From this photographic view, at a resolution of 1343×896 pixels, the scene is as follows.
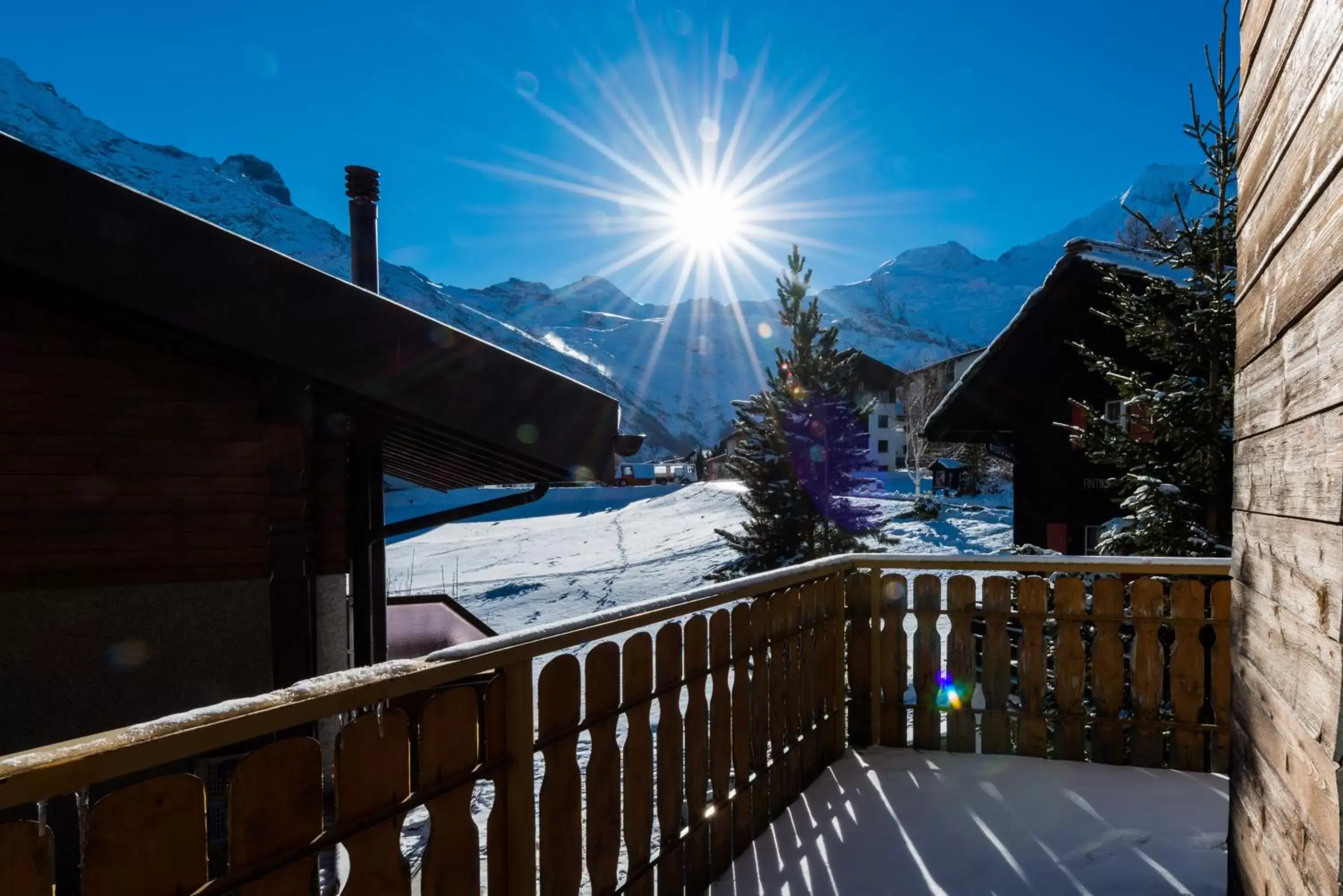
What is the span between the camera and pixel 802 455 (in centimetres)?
1413

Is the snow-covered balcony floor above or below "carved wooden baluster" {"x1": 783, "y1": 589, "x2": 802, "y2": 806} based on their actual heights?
below

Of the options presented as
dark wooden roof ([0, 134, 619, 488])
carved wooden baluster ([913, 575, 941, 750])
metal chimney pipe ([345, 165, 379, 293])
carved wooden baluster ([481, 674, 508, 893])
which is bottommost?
carved wooden baluster ([913, 575, 941, 750])

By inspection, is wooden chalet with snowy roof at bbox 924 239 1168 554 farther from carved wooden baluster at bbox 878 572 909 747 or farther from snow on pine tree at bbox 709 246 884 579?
carved wooden baluster at bbox 878 572 909 747

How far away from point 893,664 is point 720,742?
1.97 m

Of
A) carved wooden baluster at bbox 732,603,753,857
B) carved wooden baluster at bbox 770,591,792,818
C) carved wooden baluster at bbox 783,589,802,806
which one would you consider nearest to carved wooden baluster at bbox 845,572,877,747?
carved wooden baluster at bbox 783,589,802,806

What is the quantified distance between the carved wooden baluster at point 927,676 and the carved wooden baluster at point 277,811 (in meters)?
3.79

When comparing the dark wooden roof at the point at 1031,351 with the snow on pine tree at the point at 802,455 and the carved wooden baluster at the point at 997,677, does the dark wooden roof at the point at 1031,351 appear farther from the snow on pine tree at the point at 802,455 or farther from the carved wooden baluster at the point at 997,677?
the carved wooden baluster at the point at 997,677

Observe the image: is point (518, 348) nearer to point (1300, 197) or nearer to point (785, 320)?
point (785, 320)

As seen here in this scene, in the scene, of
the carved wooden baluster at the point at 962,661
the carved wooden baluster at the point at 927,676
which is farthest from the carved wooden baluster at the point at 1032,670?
the carved wooden baluster at the point at 927,676

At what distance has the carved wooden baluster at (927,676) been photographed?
4520mm

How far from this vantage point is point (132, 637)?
4.17 m

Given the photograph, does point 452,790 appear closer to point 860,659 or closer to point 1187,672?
point 860,659

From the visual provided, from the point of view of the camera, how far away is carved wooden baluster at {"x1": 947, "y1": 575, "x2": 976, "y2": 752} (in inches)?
173

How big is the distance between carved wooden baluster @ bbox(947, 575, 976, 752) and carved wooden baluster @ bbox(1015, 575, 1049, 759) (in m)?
0.28
